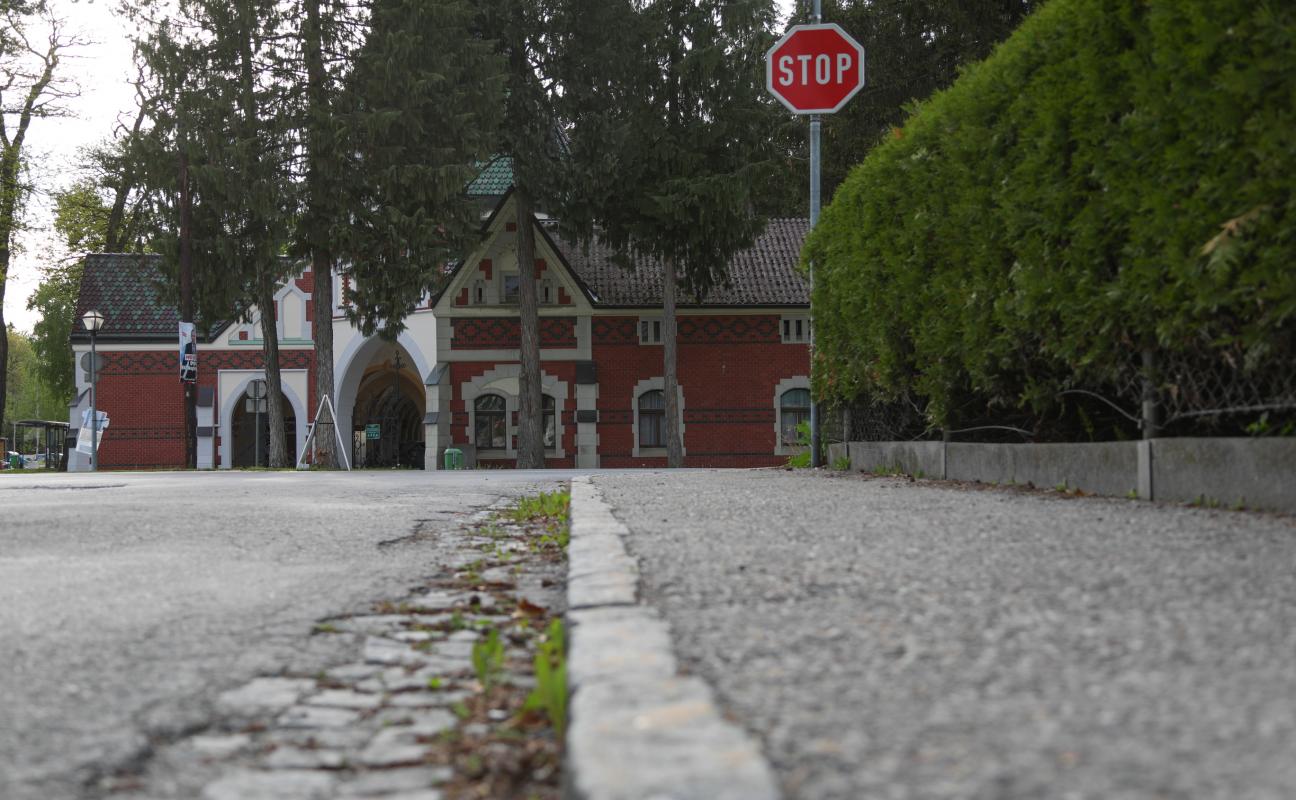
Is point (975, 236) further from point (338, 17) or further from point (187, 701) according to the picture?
point (338, 17)

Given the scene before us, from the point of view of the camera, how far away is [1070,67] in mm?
7035

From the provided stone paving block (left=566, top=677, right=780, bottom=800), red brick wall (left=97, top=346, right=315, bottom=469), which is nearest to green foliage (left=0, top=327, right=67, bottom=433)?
red brick wall (left=97, top=346, right=315, bottom=469)

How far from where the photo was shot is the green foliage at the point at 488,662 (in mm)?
3217

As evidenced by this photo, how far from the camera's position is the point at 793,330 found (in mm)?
38188

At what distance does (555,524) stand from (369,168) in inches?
824

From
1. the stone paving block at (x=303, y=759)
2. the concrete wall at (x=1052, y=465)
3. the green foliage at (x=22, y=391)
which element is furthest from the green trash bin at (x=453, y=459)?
the green foliage at (x=22, y=391)

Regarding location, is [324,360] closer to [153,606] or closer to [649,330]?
[649,330]

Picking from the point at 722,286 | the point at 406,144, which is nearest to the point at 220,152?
the point at 406,144

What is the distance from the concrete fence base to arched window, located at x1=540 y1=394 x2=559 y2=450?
27408 mm

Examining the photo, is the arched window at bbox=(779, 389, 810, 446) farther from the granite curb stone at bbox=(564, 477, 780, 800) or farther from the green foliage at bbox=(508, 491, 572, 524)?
the granite curb stone at bbox=(564, 477, 780, 800)

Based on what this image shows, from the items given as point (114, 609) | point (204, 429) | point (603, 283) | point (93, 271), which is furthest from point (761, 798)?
point (93, 271)

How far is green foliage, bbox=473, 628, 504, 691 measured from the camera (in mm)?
3217

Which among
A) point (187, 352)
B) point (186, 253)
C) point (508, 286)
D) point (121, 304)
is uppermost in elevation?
point (121, 304)

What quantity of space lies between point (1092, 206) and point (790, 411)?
31563 millimetres
